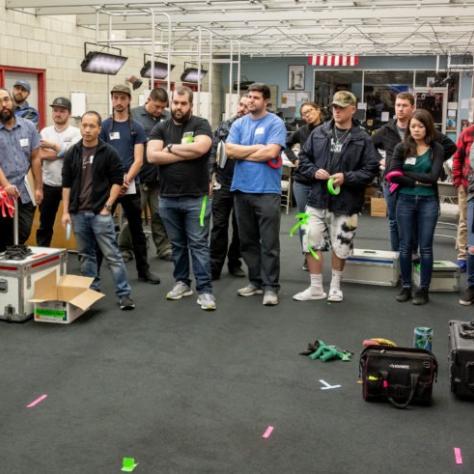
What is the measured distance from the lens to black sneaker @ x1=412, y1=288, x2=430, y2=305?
16.9ft

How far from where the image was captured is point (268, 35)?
44.1ft

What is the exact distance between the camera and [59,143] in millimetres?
5863

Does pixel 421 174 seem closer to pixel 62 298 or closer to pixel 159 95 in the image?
pixel 159 95

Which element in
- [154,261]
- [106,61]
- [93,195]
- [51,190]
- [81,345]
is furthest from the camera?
[106,61]

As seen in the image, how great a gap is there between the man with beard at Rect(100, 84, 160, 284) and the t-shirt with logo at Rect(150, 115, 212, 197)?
60 centimetres

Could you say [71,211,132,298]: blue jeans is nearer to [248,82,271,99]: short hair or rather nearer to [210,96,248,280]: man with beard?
[210,96,248,280]: man with beard

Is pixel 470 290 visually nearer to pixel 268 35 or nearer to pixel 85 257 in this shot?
pixel 85 257

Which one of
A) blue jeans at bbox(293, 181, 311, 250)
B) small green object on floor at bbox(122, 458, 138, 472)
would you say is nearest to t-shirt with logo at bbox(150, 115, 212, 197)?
blue jeans at bbox(293, 181, 311, 250)

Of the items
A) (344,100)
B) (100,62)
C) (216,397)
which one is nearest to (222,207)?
(344,100)

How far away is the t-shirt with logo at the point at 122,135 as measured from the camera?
5469 millimetres

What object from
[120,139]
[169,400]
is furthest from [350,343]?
[120,139]

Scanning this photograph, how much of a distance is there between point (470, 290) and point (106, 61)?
227 inches

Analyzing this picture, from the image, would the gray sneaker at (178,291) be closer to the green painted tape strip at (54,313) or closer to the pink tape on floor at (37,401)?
the green painted tape strip at (54,313)

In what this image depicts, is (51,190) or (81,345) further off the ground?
(51,190)
